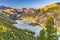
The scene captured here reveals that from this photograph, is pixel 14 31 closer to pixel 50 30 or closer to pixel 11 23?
pixel 11 23

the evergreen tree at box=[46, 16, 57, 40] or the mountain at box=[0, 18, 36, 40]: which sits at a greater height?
the evergreen tree at box=[46, 16, 57, 40]

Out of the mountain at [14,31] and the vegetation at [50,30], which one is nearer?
the vegetation at [50,30]

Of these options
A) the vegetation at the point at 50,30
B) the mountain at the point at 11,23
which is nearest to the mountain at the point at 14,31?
the mountain at the point at 11,23

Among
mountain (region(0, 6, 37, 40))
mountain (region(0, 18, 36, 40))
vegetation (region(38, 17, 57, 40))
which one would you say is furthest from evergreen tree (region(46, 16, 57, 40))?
mountain (region(0, 6, 37, 40))

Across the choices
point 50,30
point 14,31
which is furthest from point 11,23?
point 50,30

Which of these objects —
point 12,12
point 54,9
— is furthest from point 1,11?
point 54,9

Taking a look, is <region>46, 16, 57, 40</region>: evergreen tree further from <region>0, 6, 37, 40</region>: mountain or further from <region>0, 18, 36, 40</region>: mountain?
<region>0, 6, 37, 40</region>: mountain

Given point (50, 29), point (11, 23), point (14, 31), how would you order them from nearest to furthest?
point (50, 29) → point (11, 23) → point (14, 31)

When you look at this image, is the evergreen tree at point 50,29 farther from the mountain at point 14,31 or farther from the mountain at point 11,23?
the mountain at point 11,23

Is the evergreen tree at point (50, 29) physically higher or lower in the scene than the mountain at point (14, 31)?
higher

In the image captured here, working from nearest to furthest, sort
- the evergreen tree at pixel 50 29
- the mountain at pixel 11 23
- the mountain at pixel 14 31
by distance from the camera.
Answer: the evergreen tree at pixel 50 29 < the mountain at pixel 14 31 < the mountain at pixel 11 23

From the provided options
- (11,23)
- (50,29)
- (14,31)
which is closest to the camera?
(50,29)

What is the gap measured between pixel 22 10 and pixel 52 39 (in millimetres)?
15244

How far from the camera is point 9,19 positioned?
90.6 feet
